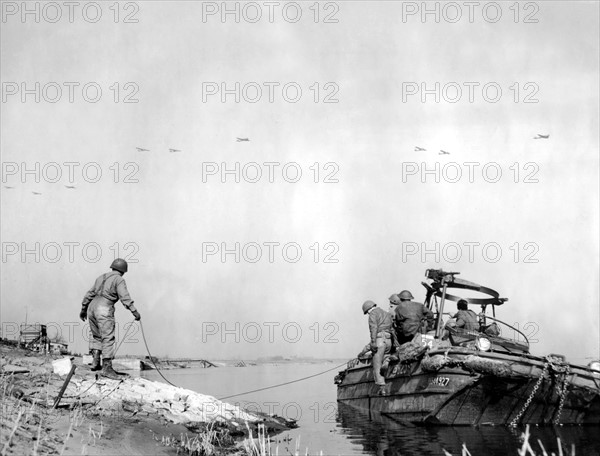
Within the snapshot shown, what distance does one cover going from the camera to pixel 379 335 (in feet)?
52.7

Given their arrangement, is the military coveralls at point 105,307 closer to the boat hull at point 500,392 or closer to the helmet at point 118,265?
the helmet at point 118,265

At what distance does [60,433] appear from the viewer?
291 inches

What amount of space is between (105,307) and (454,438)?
6.96m

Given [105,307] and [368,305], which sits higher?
[105,307]

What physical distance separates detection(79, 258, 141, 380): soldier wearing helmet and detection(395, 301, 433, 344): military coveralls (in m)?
7.02

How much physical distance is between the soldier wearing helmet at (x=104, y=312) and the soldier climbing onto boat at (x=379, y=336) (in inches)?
252

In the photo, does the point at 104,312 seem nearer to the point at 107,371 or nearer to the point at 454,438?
the point at 107,371

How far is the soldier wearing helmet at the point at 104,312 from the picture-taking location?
1198 cm

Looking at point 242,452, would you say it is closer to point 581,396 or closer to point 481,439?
point 481,439

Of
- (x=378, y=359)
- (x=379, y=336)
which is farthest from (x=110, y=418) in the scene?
(x=378, y=359)

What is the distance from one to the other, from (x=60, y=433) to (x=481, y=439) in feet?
25.9

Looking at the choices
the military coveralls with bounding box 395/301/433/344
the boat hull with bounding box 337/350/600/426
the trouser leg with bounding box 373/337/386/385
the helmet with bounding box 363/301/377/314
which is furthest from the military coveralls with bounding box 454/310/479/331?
the boat hull with bounding box 337/350/600/426

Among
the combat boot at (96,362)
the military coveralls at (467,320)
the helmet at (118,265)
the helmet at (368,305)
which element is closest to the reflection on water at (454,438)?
the helmet at (368,305)

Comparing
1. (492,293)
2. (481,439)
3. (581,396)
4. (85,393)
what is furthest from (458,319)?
(85,393)
